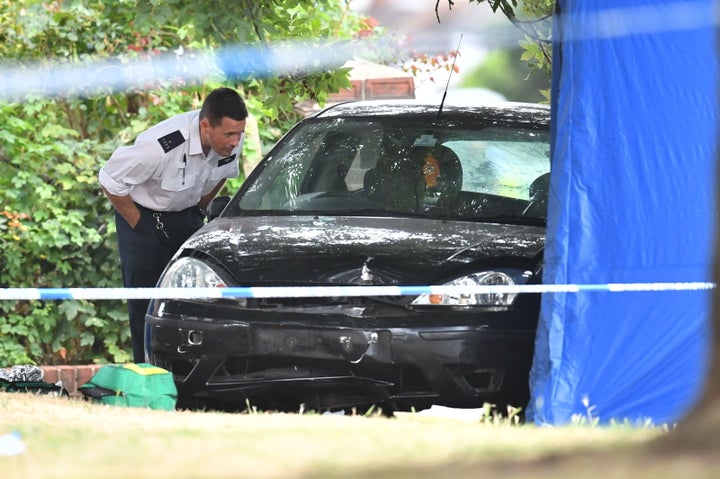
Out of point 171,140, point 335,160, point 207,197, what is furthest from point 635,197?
point 207,197

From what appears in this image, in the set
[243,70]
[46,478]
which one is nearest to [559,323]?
[46,478]

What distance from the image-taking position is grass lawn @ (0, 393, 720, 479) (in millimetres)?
3676

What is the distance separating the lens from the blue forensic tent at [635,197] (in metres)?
6.18

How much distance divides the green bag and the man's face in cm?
219

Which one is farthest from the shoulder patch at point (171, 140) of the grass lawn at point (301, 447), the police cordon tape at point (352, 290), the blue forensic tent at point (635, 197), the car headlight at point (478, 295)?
the blue forensic tent at point (635, 197)

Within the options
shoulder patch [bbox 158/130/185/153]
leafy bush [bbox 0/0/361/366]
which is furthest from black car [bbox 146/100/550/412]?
leafy bush [bbox 0/0/361/366]

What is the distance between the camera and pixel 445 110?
7.85m

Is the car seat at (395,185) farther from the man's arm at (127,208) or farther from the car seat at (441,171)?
the man's arm at (127,208)

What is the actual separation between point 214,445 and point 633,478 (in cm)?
161

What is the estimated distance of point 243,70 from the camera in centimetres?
894

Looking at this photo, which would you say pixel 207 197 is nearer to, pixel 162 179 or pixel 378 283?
pixel 162 179

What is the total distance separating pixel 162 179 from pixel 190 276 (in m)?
1.86

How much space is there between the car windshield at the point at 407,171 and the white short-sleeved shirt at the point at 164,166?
712mm

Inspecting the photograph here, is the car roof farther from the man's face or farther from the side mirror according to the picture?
the side mirror
